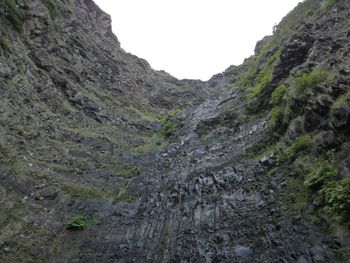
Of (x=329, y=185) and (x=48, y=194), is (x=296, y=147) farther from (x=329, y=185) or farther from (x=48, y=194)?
(x=48, y=194)

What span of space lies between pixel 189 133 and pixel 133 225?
8839 mm

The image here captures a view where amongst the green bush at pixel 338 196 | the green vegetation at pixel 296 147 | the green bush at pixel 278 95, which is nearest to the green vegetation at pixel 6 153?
the green vegetation at pixel 296 147

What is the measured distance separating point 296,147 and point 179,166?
21.5 ft

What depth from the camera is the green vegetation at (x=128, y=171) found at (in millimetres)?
18188

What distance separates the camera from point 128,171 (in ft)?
61.2

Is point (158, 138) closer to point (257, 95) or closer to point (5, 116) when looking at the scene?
point (257, 95)

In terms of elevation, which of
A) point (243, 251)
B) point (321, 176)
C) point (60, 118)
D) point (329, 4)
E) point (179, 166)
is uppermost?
point (329, 4)

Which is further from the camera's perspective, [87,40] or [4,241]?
[87,40]

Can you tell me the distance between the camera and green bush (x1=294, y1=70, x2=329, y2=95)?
1277 cm

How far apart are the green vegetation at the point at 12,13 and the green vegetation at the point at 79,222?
13.8 m

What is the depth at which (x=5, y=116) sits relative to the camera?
15.8 m

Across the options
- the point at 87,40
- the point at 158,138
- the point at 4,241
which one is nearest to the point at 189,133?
the point at 158,138

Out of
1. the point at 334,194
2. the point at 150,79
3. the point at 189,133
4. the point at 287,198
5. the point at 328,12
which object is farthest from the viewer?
the point at 150,79

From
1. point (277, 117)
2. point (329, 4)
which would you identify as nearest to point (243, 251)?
point (277, 117)
